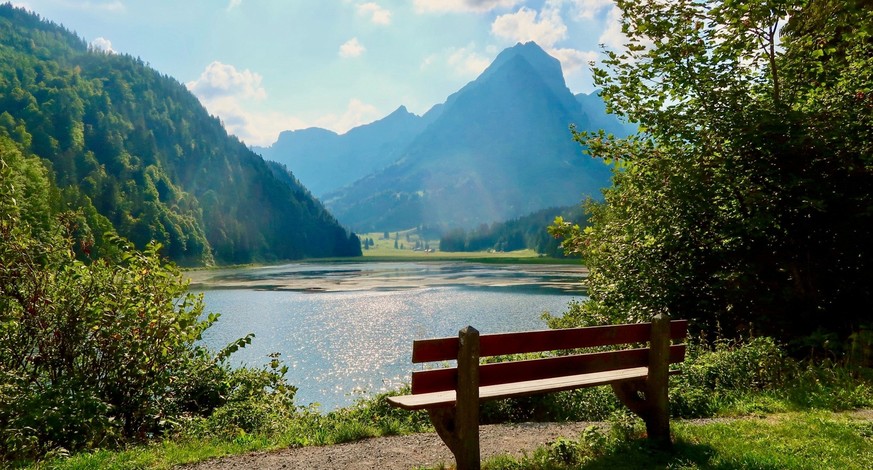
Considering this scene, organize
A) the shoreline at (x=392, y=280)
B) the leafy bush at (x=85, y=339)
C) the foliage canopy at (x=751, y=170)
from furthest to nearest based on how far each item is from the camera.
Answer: the shoreline at (x=392, y=280)
the foliage canopy at (x=751, y=170)
the leafy bush at (x=85, y=339)


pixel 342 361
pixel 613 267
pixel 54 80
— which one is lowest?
pixel 342 361

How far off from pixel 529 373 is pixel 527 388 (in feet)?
0.55

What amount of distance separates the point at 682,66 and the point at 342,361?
76.5 ft

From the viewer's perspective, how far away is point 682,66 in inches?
492

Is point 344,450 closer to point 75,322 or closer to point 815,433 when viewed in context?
point 75,322

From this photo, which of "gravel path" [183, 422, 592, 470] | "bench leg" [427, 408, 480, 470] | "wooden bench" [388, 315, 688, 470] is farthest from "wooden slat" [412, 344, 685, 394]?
"gravel path" [183, 422, 592, 470]

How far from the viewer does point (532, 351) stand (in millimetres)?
5727

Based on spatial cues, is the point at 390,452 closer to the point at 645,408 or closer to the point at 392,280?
the point at 645,408

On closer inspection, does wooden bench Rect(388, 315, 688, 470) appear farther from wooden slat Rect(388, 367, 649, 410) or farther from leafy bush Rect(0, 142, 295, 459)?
leafy bush Rect(0, 142, 295, 459)

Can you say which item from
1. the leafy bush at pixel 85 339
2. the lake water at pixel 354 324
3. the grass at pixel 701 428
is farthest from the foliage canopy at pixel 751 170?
the leafy bush at pixel 85 339

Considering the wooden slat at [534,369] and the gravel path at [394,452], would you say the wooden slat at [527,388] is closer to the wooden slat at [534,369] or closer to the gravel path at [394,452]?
the wooden slat at [534,369]

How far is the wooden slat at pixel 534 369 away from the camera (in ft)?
18.1

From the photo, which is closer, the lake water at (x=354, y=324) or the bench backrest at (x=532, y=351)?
the bench backrest at (x=532, y=351)

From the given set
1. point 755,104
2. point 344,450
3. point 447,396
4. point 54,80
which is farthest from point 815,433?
point 54,80
